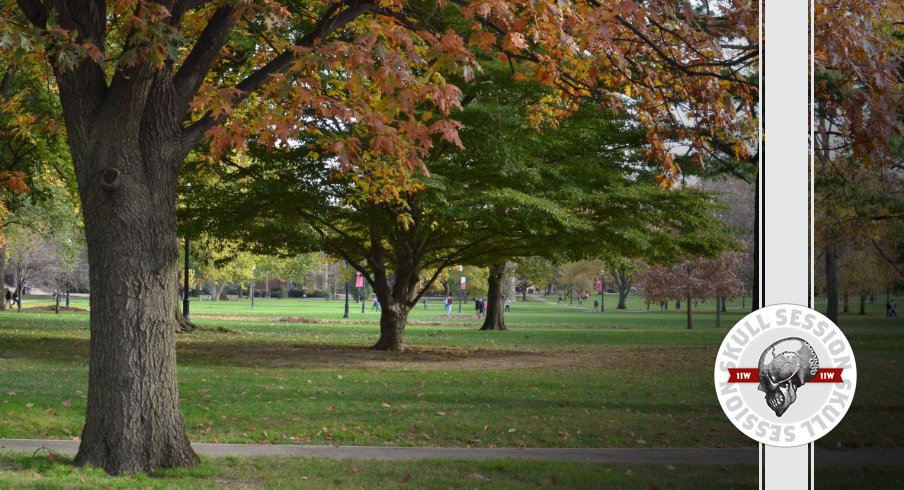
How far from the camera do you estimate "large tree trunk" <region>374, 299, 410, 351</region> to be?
2248 cm

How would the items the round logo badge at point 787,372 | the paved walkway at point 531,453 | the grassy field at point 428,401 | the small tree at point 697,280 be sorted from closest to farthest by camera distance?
the round logo badge at point 787,372
the paved walkway at point 531,453
the grassy field at point 428,401
the small tree at point 697,280

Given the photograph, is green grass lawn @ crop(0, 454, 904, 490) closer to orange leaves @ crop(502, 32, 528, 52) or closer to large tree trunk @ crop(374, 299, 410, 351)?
orange leaves @ crop(502, 32, 528, 52)

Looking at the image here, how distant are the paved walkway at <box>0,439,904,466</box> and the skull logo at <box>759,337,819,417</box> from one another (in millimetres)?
4563

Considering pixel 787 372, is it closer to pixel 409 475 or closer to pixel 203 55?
pixel 409 475

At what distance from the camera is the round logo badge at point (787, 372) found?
3924 millimetres

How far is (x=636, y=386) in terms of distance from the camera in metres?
15.6

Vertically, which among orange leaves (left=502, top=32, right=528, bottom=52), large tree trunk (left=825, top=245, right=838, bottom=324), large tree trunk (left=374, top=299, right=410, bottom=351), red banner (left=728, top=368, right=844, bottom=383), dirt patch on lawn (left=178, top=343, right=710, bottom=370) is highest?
orange leaves (left=502, top=32, right=528, bottom=52)

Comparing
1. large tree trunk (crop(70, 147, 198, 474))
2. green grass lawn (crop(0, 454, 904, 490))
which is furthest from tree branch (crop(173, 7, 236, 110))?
green grass lawn (crop(0, 454, 904, 490))

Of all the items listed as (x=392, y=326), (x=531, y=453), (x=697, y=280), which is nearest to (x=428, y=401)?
(x=531, y=453)

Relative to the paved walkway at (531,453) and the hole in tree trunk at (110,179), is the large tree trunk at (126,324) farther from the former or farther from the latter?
the paved walkway at (531,453)

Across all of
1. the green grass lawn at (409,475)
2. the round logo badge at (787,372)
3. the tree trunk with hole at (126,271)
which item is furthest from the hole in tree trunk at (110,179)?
the round logo badge at (787,372)

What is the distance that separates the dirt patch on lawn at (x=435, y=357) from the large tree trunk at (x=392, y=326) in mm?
329

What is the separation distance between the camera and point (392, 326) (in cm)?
2255

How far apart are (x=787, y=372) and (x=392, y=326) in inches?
742
